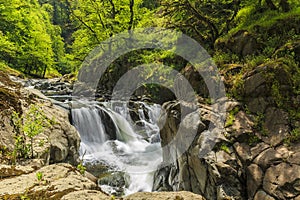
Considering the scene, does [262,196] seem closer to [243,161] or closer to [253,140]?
[243,161]

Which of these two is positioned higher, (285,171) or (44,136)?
(44,136)

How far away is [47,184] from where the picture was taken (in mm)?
2453

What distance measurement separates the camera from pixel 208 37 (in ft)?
40.1

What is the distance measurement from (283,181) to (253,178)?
610 millimetres

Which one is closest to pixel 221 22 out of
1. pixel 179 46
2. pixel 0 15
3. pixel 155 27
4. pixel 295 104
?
pixel 179 46

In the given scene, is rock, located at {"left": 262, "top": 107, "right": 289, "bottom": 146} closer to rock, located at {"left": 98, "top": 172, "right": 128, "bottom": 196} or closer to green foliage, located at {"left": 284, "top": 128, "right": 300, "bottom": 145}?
green foliage, located at {"left": 284, "top": 128, "right": 300, "bottom": 145}

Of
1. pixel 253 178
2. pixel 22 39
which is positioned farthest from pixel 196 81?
pixel 22 39

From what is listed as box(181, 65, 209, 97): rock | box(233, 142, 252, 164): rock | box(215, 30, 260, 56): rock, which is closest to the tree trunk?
box(215, 30, 260, 56): rock

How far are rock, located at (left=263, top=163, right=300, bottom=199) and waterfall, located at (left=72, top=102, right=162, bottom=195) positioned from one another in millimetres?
4406

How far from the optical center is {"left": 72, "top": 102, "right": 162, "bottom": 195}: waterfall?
9590mm

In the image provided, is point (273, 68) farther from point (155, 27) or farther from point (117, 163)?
point (155, 27)

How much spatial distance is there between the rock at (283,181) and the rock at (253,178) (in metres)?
0.12

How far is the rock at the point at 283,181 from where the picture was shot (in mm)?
4565

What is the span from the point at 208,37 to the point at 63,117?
27.4ft
